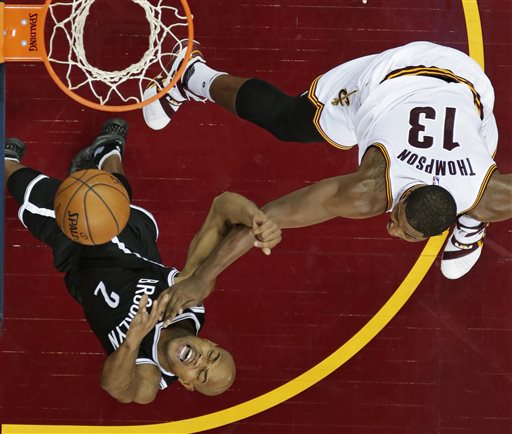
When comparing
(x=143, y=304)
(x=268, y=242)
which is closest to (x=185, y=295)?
(x=143, y=304)

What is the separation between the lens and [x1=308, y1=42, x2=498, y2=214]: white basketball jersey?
409 centimetres

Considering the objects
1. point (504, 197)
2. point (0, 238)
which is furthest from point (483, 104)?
point (0, 238)

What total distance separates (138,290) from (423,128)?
1.97 meters

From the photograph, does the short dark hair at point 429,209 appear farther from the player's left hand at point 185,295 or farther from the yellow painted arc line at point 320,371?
the yellow painted arc line at point 320,371

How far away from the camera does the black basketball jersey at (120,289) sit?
4586 millimetres

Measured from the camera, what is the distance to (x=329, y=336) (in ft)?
18.4

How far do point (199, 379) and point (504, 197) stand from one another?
6.73 feet

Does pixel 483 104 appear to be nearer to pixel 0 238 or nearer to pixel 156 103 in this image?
pixel 156 103

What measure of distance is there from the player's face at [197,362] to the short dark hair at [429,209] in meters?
1.37

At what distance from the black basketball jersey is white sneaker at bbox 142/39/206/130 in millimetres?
1101

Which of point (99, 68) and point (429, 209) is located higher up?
point (99, 68)

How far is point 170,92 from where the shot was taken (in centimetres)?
544

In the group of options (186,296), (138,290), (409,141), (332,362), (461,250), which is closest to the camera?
(409,141)

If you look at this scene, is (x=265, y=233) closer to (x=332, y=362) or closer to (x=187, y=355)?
(x=187, y=355)
